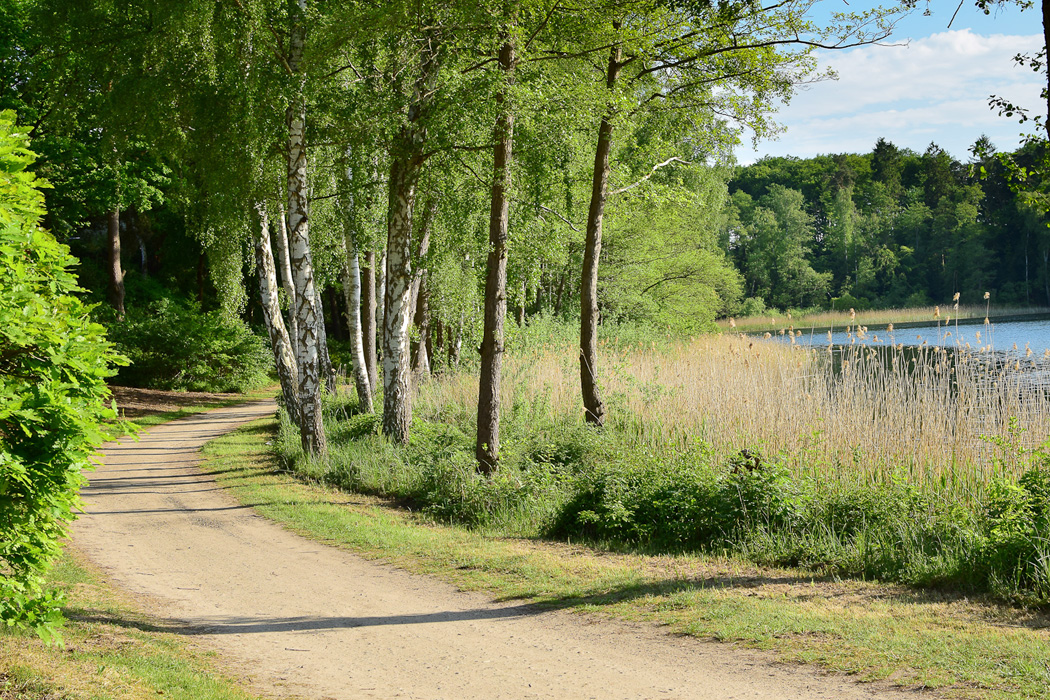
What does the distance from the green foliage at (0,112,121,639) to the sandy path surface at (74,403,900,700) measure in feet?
5.23

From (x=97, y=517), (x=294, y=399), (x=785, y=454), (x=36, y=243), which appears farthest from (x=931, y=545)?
(x=294, y=399)

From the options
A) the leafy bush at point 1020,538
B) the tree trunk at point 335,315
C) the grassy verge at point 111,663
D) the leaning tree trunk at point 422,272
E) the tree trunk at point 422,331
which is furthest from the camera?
the tree trunk at point 335,315

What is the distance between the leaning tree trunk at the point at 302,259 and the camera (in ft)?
39.6

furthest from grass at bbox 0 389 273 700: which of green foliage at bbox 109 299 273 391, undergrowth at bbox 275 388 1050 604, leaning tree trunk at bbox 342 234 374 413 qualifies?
green foliage at bbox 109 299 273 391

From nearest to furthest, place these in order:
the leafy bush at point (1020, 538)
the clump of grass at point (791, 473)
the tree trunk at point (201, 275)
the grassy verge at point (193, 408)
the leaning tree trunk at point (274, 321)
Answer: the leafy bush at point (1020, 538) → the clump of grass at point (791, 473) → the leaning tree trunk at point (274, 321) → the grassy verge at point (193, 408) → the tree trunk at point (201, 275)

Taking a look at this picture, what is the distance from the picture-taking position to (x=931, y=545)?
7113 mm

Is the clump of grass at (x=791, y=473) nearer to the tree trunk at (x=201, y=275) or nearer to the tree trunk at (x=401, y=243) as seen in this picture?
the tree trunk at (x=401, y=243)

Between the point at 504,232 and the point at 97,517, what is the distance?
631cm

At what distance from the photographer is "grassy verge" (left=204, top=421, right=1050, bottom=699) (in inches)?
198

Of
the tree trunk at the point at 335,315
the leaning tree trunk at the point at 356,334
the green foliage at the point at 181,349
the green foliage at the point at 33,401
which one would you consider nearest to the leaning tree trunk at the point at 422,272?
the leaning tree trunk at the point at 356,334

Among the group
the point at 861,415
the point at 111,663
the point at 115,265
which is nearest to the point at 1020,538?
the point at 861,415

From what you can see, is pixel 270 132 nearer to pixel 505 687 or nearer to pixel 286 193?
pixel 286 193

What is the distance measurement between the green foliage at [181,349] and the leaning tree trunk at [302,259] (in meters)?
15.3

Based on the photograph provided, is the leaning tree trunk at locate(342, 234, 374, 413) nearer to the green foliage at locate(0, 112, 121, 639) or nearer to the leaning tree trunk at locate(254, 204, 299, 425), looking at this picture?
the leaning tree trunk at locate(254, 204, 299, 425)
